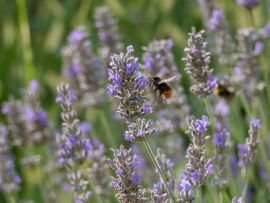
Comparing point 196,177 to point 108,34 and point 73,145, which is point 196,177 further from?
point 108,34

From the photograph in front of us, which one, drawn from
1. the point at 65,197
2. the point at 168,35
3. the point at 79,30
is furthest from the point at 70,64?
the point at 168,35

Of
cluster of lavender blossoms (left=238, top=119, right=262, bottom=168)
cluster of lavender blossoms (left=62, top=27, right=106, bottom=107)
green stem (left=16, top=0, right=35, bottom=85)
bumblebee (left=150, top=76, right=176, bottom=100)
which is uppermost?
green stem (left=16, top=0, right=35, bottom=85)

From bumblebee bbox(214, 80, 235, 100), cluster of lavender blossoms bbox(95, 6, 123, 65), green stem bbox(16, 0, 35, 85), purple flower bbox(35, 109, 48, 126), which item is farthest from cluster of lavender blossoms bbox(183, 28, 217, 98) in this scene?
green stem bbox(16, 0, 35, 85)

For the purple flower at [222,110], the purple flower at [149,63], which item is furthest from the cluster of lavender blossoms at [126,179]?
the purple flower at [222,110]

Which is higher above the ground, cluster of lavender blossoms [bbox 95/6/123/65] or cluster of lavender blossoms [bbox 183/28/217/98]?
cluster of lavender blossoms [bbox 95/6/123/65]

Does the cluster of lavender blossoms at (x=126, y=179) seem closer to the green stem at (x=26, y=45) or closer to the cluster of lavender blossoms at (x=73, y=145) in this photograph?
the cluster of lavender blossoms at (x=73, y=145)

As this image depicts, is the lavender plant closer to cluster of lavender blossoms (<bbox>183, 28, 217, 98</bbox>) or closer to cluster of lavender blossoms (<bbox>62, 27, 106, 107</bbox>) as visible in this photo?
cluster of lavender blossoms (<bbox>183, 28, 217, 98</bbox>)

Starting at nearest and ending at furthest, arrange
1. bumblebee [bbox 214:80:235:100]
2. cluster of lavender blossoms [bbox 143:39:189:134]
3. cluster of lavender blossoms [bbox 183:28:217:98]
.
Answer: cluster of lavender blossoms [bbox 183:28:217:98], cluster of lavender blossoms [bbox 143:39:189:134], bumblebee [bbox 214:80:235:100]

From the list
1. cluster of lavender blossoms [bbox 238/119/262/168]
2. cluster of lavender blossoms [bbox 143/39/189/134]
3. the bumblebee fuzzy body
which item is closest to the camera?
cluster of lavender blossoms [bbox 238/119/262/168]

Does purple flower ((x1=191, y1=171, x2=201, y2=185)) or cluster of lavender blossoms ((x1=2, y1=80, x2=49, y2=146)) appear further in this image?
cluster of lavender blossoms ((x1=2, y1=80, x2=49, y2=146))
